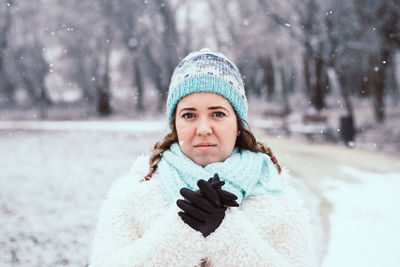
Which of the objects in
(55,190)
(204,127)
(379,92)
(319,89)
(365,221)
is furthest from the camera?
(319,89)

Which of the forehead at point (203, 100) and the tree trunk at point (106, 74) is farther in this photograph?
the tree trunk at point (106, 74)

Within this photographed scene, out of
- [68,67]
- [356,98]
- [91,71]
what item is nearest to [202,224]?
[91,71]

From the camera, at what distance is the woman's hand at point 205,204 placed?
144 cm

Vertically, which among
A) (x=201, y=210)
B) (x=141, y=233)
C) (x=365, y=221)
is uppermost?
(x=201, y=210)

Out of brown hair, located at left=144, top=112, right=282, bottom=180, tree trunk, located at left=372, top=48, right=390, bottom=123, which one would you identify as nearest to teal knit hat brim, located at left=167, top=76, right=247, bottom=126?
brown hair, located at left=144, top=112, right=282, bottom=180

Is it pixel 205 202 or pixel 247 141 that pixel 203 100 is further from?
pixel 205 202

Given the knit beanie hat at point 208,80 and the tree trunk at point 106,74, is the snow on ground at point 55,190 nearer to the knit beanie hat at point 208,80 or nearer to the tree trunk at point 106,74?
the knit beanie hat at point 208,80

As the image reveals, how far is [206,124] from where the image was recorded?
5.39 ft

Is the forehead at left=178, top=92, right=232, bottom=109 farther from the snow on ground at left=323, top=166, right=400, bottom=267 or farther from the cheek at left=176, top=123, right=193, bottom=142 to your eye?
the snow on ground at left=323, top=166, right=400, bottom=267

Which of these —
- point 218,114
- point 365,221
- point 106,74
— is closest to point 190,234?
A: point 218,114

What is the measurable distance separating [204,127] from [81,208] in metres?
4.39

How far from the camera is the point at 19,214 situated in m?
5.00

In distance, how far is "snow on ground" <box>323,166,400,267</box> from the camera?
144 inches

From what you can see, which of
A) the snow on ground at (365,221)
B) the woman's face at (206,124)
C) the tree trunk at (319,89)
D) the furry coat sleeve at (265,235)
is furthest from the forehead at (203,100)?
the tree trunk at (319,89)
